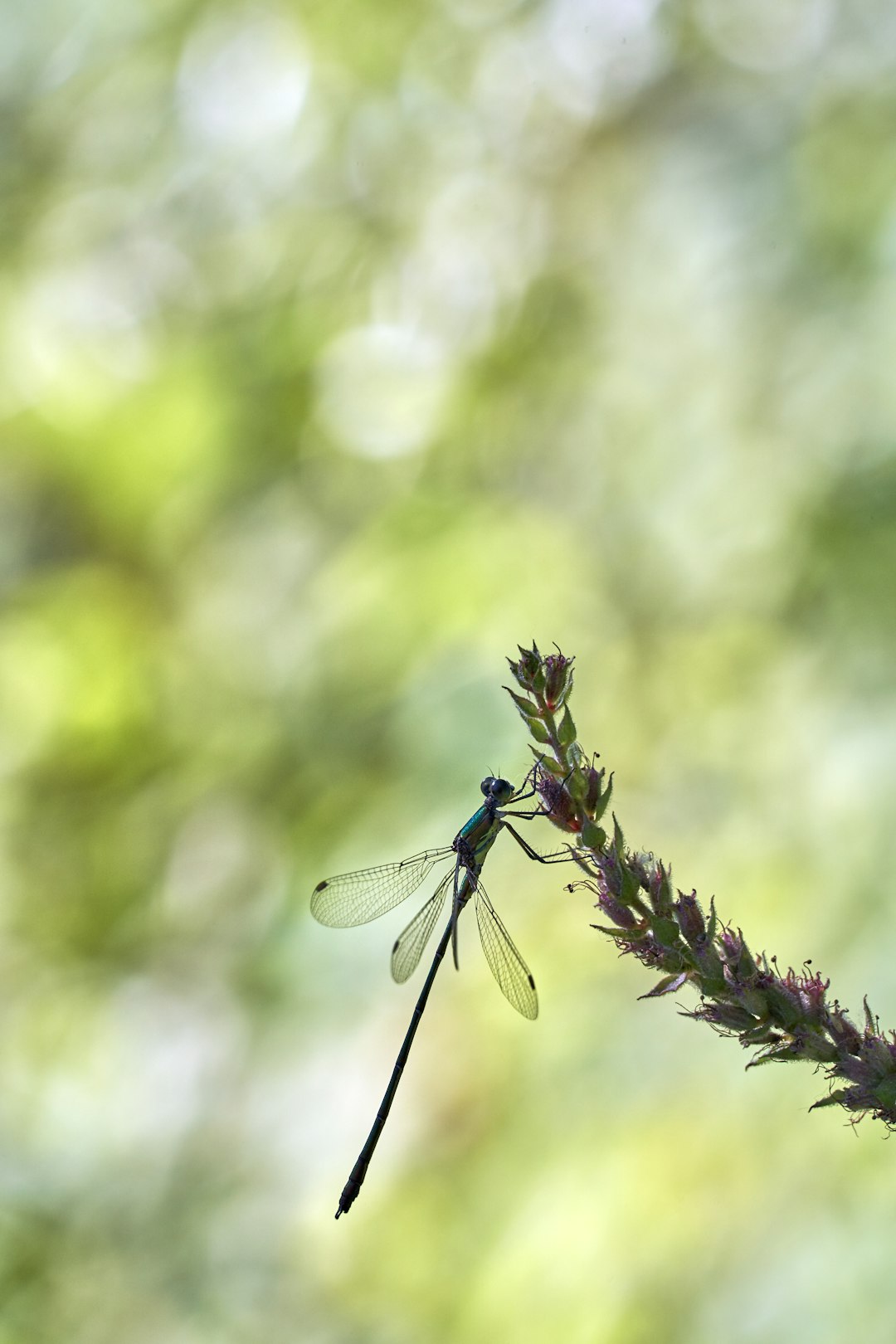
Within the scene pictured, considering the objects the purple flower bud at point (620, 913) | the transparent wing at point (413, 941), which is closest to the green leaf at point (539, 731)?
the purple flower bud at point (620, 913)

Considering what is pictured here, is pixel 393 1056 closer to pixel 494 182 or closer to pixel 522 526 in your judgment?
pixel 522 526

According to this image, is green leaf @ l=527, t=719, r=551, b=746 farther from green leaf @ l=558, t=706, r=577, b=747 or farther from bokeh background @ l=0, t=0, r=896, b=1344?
bokeh background @ l=0, t=0, r=896, b=1344

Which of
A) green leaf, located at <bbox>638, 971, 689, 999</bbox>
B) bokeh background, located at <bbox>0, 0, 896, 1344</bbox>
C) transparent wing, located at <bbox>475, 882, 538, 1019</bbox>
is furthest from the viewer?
bokeh background, located at <bbox>0, 0, 896, 1344</bbox>

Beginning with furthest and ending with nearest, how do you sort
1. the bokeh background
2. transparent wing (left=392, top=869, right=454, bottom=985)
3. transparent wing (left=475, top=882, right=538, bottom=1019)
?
1. the bokeh background
2. transparent wing (left=392, top=869, right=454, bottom=985)
3. transparent wing (left=475, top=882, right=538, bottom=1019)

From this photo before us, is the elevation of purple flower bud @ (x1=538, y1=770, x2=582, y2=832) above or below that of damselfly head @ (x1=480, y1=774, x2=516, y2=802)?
below

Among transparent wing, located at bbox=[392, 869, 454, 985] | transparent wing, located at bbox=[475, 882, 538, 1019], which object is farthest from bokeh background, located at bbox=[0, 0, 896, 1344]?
transparent wing, located at bbox=[475, 882, 538, 1019]

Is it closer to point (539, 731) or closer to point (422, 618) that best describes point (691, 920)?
point (539, 731)

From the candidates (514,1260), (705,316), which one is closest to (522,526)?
(705,316)

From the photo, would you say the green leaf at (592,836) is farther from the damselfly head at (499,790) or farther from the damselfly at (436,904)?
the damselfly head at (499,790)
